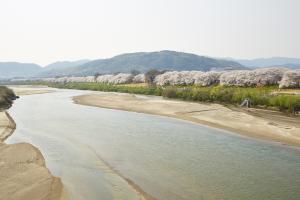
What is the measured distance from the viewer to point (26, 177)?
1462 centimetres

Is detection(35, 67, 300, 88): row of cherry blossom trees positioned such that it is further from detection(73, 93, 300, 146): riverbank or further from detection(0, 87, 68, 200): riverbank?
detection(0, 87, 68, 200): riverbank

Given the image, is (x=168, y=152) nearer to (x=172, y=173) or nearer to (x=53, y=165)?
(x=172, y=173)

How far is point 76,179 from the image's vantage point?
603 inches

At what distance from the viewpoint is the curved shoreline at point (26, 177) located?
12.7m

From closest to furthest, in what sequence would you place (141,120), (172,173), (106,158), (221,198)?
(221,198) → (172,173) → (106,158) → (141,120)

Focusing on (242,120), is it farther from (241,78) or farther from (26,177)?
(241,78)

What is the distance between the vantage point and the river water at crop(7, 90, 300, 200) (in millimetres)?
14008

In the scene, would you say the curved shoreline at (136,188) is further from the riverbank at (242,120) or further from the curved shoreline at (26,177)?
the riverbank at (242,120)

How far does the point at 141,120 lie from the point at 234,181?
1985 centimetres

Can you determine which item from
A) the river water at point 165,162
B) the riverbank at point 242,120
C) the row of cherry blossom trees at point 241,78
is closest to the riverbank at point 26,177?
the river water at point 165,162

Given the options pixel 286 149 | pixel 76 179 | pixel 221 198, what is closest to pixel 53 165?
pixel 76 179

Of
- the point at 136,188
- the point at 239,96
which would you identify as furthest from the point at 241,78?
the point at 136,188

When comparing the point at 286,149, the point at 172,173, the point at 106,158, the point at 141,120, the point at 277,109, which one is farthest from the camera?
the point at 277,109

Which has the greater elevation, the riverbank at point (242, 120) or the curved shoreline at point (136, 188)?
the riverbank at point (242, 120)
